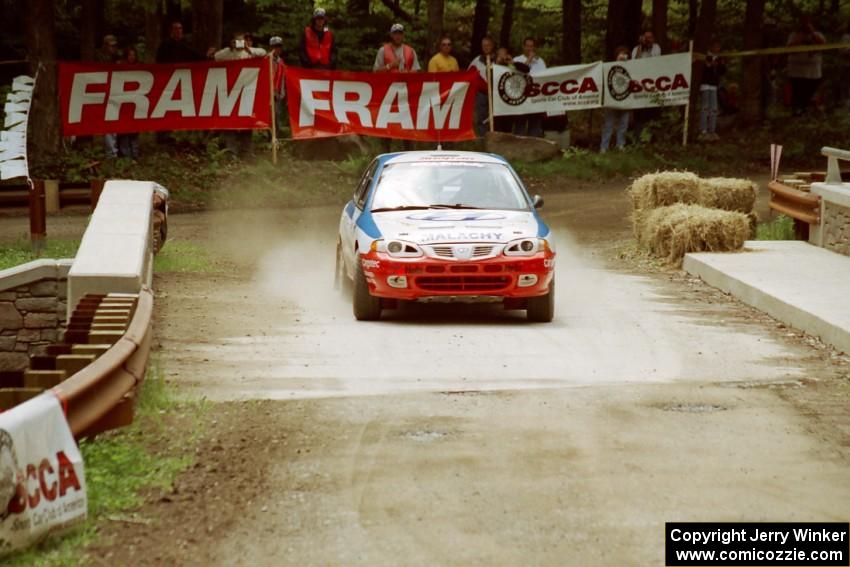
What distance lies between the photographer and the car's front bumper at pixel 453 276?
12758mm

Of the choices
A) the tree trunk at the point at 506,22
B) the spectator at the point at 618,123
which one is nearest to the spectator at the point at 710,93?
the spectator at the point at 618,123

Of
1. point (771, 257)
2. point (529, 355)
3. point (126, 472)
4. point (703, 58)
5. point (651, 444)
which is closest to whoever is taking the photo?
point (126, 472)

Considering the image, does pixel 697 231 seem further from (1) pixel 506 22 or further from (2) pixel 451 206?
(1) pixel 506 22

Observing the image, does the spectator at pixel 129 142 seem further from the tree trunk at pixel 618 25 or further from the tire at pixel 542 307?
the tire at pixel 542 307

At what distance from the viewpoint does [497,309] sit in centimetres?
1428

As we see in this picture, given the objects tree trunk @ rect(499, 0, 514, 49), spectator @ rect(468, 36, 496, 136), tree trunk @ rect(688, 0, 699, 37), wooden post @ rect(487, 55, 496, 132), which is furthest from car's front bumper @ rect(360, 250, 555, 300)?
tree trunk @ rect(688, 0, 699, 37)

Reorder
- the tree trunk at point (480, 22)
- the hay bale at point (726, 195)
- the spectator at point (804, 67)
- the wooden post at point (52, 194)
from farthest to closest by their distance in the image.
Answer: the tree trunk at point (480, 22)
the spectator at point (804, 67)
the hay bale at point (726, 195)
the wooden post at point (52, 194)

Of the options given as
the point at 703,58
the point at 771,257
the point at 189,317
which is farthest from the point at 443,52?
the point at 189,317

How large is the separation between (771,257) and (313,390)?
27.9ft

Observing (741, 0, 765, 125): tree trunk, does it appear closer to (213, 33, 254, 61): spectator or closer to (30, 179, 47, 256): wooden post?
(213, 33, 254, 61): spectator

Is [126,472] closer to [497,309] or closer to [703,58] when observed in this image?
[497,309]

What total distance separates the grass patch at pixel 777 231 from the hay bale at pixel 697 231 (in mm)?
1881

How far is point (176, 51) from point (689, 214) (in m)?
11.0

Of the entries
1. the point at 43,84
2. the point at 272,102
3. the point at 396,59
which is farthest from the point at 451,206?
the point at 43,84
